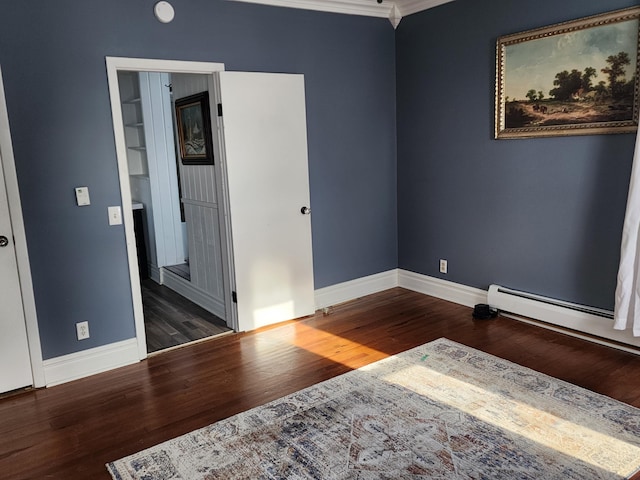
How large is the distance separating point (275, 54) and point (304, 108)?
49cm

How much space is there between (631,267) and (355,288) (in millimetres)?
2373

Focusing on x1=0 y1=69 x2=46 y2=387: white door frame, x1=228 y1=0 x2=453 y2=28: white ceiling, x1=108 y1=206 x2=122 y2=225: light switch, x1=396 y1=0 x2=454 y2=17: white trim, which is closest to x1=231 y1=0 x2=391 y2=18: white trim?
x1=228 y1=0 x2=453 y2=28: white ceiling

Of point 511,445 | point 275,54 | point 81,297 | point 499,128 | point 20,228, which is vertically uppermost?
point 275,54

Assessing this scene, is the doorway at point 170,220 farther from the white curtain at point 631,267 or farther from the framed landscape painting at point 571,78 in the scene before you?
the white curtain at point 631,267

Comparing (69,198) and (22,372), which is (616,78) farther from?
(22,372)

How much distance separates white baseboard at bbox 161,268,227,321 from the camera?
4508mm

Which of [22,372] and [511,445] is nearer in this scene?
[511,445]

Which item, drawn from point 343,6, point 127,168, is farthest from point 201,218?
point 343,6

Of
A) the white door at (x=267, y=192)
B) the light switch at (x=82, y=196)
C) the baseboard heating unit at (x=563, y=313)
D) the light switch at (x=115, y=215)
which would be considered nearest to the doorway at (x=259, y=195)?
the white door at (x=267, y=192)

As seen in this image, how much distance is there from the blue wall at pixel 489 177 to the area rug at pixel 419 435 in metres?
1.13

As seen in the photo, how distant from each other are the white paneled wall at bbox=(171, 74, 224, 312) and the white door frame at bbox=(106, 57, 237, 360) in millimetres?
231

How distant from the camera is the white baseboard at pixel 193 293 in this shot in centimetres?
451

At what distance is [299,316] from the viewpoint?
14.6ft

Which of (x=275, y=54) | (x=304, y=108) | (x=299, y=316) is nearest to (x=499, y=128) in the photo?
(x=304, y=108)
